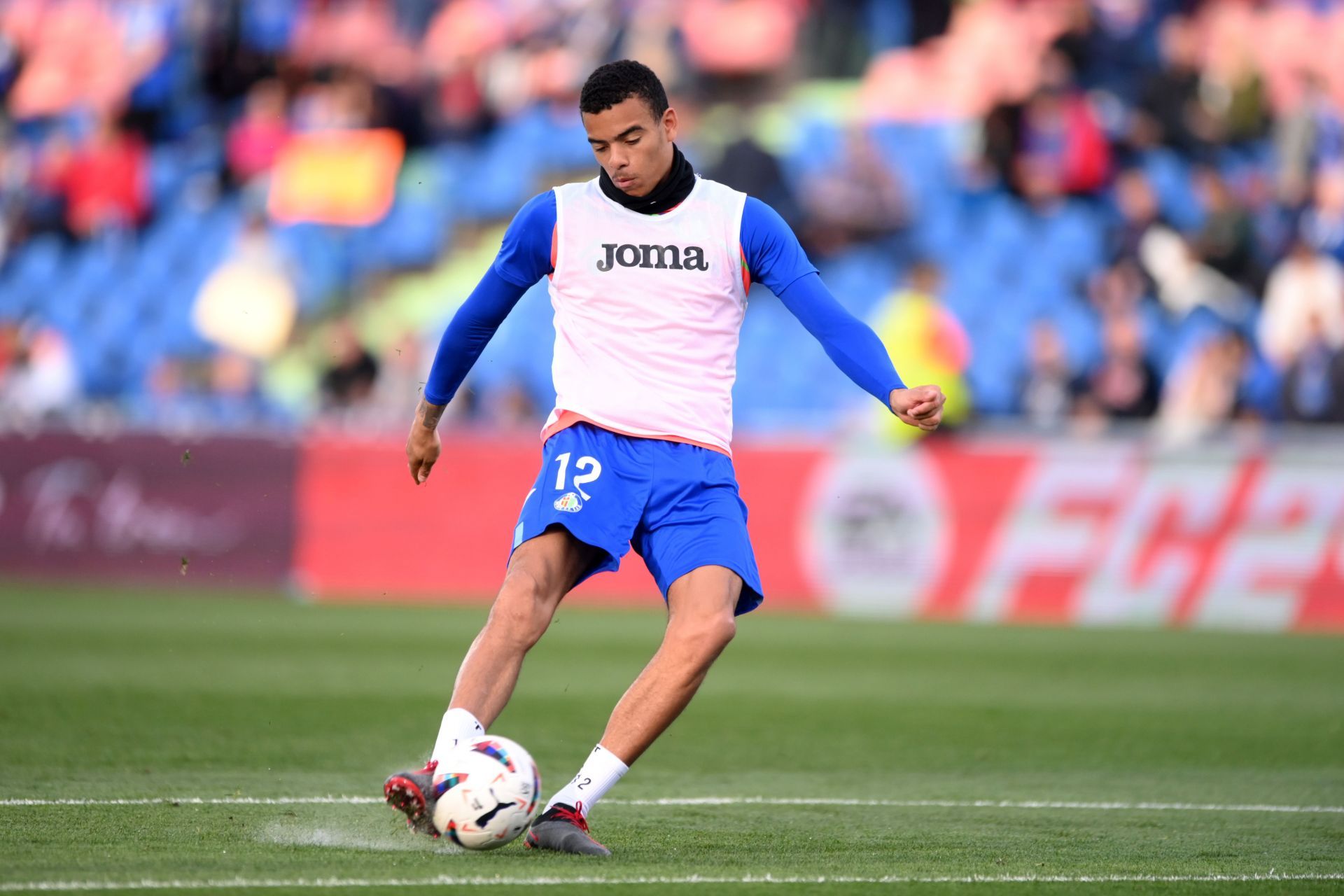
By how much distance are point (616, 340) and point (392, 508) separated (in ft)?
35.1

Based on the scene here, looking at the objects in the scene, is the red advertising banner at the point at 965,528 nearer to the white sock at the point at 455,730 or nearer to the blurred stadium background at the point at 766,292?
the blurred stadium background at the point at 766,292

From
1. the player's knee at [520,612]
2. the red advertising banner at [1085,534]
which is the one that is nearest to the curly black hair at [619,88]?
the player's knee at [520,612]

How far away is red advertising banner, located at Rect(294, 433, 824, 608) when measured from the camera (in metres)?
15.9

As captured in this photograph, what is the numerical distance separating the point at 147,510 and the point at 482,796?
12.0 m

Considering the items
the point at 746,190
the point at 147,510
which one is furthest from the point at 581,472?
the point at 746,190

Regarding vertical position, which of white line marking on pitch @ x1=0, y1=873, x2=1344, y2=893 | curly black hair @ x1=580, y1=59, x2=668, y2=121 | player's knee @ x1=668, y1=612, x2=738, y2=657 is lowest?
white line marking on pitch @ x1=0, y1=873, x2=1344, y2=893

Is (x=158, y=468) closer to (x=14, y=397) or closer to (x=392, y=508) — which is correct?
(x=392, y=508)

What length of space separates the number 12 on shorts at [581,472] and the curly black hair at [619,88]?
40.2 inches

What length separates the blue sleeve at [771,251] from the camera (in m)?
5.54

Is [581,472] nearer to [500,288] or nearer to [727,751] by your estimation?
[500,288]

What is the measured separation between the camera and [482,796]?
16.5 ft

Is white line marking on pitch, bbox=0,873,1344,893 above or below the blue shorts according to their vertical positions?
below

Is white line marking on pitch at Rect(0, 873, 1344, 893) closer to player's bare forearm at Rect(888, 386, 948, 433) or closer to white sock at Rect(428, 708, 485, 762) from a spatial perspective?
white sock at Rect(428, 708, 485, 762)

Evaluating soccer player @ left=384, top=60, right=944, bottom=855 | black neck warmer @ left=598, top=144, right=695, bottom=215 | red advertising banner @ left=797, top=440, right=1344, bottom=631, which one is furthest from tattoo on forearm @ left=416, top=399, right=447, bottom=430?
red advertising banner @ left=797, top=440, right=1344, bottom=631
